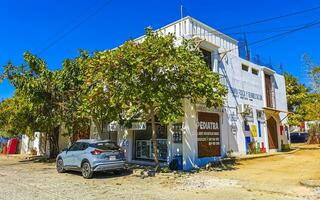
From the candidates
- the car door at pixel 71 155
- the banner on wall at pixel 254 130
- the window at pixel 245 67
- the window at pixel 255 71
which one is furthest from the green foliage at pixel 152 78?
the window at pixel 255 71

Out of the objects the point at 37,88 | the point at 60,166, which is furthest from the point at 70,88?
the point at 60,166

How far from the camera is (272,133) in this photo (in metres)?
23.4

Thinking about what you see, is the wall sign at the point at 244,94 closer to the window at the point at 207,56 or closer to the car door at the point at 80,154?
the window at the point at 207,56

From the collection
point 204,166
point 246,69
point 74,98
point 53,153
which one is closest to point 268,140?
point 246,69

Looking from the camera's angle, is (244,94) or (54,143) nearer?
(244,94)

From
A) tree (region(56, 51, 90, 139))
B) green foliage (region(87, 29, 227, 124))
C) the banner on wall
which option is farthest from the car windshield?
the banner on wall

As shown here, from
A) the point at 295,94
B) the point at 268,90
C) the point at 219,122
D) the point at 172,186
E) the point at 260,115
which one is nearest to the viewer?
the point at 172,186

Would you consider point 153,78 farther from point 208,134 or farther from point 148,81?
point 208,134

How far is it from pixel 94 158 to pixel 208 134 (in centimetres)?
718

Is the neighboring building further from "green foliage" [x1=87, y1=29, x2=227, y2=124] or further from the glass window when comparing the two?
the glass window

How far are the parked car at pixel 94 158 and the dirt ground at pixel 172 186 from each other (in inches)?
17.7

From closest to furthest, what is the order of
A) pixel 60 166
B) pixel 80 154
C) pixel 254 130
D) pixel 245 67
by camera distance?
pixel 80 154, pixel 60 166, pixel 254 130, pixel 245 67

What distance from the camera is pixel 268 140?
2248 centimetres

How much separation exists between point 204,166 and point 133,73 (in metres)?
6.57
